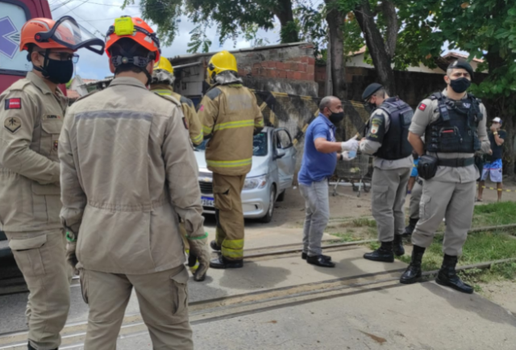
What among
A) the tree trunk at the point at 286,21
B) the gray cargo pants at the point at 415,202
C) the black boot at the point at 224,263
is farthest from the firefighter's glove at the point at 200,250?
the tree trunk at the point at 286,21

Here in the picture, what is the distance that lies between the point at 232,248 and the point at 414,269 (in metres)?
1.90

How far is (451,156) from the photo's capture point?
4.42 meters

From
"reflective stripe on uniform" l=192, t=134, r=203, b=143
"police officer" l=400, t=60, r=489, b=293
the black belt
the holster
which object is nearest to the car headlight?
"reflective stripe on uniform" l=192, t=134, r=203, b=143

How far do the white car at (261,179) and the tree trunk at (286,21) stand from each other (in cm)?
650

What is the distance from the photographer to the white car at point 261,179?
7.34m

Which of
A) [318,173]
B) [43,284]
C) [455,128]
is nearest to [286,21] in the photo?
[318,173]

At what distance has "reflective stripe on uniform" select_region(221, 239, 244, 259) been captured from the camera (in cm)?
487

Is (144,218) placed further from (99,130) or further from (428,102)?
(428,102)

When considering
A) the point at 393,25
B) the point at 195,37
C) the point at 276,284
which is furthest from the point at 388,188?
the point at 195,37

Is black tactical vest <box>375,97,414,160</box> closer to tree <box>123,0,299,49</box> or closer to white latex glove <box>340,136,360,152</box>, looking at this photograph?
white latex glove <box>340,136,360,152</box>

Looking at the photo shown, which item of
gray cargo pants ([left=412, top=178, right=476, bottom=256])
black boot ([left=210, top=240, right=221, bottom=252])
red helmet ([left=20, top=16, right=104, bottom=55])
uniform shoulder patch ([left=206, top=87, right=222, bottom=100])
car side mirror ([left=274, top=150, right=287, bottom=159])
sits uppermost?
red helmet ([left=20, top=16, right=104, bottom=55])

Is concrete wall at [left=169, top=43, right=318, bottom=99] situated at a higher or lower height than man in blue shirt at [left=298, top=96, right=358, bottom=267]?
higher

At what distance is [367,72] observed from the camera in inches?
578

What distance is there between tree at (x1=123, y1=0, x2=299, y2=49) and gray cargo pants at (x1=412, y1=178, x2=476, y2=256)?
37.1 feet
